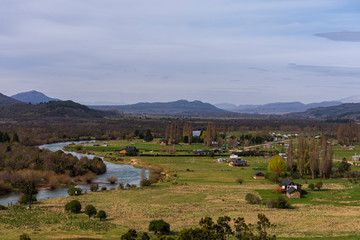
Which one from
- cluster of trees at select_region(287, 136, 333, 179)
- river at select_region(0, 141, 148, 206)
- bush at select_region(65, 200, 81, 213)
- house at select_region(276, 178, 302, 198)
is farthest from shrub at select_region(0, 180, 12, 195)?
cluster of trees at select_region(287, 136, 333, 179)

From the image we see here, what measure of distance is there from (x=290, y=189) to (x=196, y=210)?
615 inches

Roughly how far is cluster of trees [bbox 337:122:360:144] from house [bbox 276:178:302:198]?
287 ft

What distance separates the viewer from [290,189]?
5247 cm

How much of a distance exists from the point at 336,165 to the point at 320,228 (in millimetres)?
48692

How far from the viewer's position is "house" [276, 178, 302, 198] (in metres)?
52.2

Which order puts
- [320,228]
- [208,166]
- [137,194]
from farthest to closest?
→ [208,166] < [137,194] < [320,228]

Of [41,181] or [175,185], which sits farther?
[41,181]

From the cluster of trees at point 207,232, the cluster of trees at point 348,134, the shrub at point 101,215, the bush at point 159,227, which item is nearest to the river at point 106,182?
the shrub at point 101,215

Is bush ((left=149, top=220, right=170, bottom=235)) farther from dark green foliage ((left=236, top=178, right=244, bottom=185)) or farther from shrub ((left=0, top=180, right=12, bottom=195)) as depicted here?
shrub ((left=0, top=180, right=12, bottom=195))

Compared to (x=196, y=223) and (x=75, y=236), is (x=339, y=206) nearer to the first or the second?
(x=196, y=223)

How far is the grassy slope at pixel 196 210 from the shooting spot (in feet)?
A: 113

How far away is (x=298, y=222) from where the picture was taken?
38781 mm

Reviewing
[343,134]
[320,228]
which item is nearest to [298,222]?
[320,228]

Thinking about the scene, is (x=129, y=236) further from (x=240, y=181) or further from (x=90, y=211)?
(x=240, y=181)
